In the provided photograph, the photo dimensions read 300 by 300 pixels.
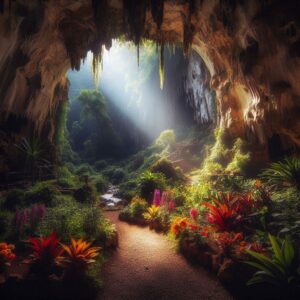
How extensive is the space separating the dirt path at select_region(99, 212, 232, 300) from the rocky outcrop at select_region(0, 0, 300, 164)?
7.03 meters

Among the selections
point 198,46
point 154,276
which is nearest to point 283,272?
→ point 154,276

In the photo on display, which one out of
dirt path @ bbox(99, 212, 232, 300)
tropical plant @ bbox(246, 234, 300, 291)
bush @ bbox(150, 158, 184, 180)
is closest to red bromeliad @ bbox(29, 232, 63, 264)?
dirt path @ bbox(99, 212, 232, 300)

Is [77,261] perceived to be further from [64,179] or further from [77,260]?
[64,179]

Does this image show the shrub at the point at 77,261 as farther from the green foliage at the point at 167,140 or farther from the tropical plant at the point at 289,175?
the green foliage at the point at 167,140

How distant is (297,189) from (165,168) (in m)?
7.08

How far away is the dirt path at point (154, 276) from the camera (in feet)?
13.5

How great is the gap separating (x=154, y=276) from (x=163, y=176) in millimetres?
7705

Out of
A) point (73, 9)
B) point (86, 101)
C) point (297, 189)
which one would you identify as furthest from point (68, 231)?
point (86, 101)

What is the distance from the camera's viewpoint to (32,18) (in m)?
9.44

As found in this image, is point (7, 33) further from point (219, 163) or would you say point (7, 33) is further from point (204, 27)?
point (219, 163)

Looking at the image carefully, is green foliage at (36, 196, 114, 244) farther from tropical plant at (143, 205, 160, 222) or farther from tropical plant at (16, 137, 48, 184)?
tropical plant at (16, 137, 48, 184)

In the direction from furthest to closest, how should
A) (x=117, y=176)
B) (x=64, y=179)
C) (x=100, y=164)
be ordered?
1. (x=100, y=164)
2. (x=117, y=176)
3. (x=64, y=179)

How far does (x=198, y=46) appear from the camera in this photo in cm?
1387

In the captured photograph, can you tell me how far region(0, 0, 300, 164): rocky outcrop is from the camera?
849cm
